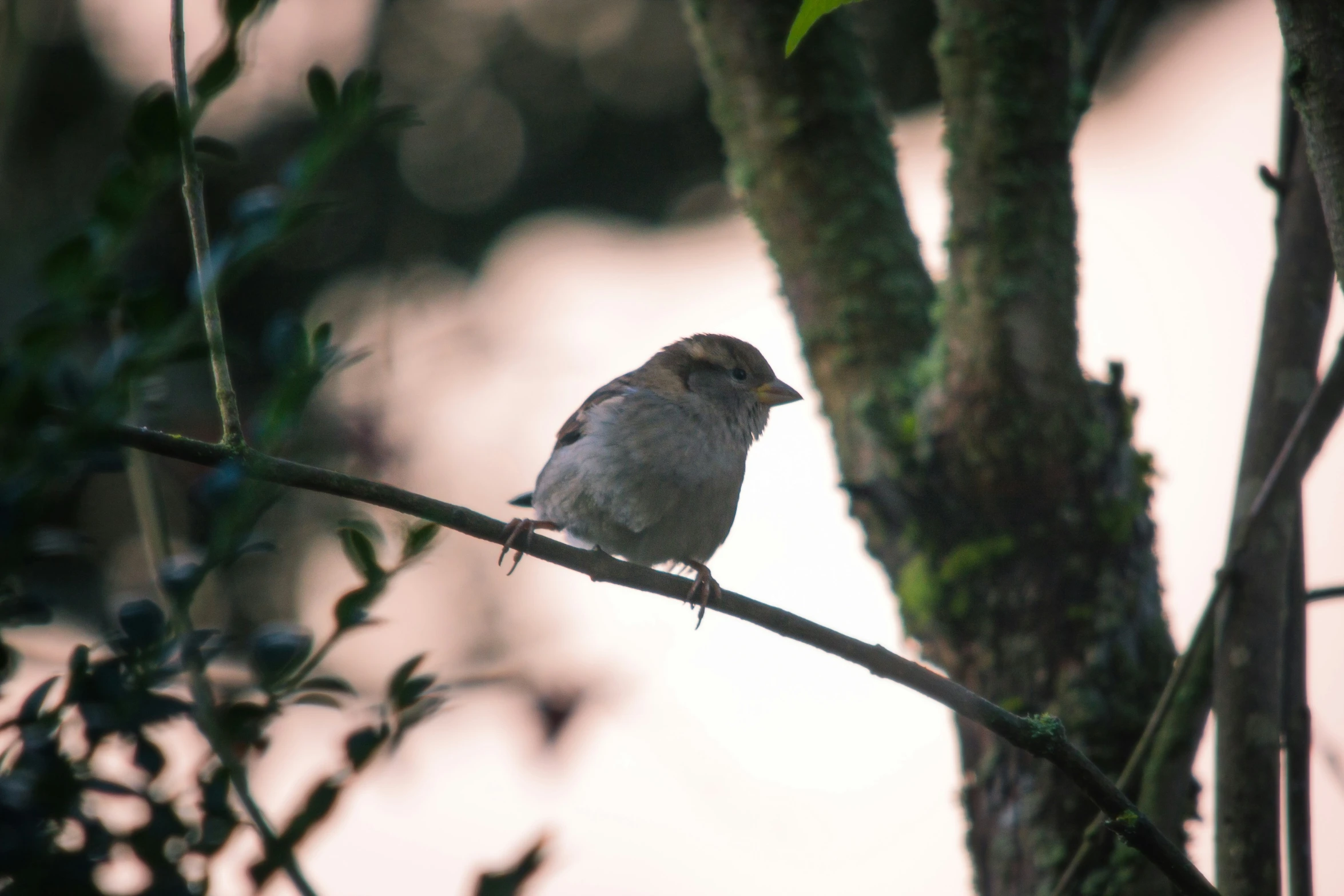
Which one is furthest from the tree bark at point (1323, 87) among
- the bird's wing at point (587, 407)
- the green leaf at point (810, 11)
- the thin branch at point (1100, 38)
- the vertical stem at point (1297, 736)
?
the bird's wing at point (587, 407)

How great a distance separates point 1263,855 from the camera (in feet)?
6.96

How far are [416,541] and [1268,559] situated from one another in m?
1.76

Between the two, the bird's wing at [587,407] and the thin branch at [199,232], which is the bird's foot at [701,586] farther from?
the thin branch at [199,232]

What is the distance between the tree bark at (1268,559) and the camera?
85.9 inches

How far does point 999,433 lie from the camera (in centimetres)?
290

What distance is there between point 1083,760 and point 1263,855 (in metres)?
0.61

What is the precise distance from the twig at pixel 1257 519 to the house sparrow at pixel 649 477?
4.01 ft

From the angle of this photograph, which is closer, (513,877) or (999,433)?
(513,877)

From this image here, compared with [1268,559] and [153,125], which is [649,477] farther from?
[153,125]

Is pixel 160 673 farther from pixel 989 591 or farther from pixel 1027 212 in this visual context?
pixel 1027 212

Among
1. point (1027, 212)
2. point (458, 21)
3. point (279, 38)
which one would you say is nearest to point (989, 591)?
point (1027, 212)

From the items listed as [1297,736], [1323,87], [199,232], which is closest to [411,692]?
[199,232]

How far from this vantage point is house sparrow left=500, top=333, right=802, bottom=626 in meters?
3.51

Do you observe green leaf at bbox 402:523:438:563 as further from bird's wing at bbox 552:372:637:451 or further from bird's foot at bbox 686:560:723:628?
bird's wing at bbox 552:372:637:451
